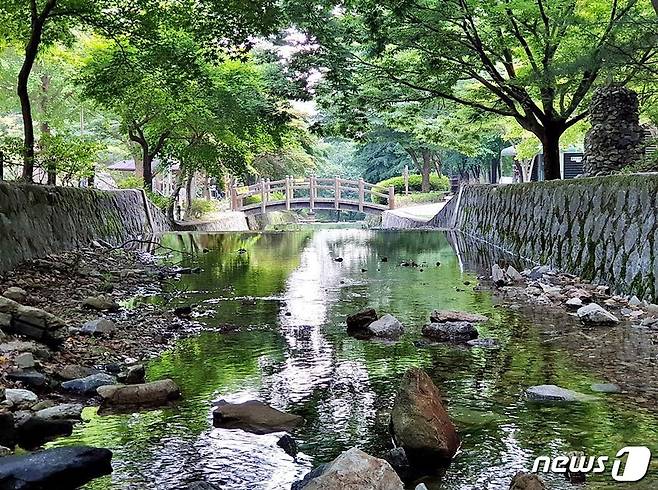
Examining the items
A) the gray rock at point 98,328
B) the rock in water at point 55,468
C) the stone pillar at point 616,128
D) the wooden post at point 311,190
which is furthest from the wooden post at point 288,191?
the rock in water at point 55,468

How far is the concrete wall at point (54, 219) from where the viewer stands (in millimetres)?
8977

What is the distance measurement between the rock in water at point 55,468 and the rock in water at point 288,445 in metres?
0.83

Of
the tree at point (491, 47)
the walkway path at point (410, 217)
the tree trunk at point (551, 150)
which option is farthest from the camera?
the walkway path at point (410, 217)

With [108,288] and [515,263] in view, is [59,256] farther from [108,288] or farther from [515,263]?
[515,263]

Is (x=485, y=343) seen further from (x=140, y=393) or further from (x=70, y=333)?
(x=70, y=333)

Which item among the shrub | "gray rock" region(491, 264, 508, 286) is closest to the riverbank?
"gray rock" region(491, 264, 508, 286)

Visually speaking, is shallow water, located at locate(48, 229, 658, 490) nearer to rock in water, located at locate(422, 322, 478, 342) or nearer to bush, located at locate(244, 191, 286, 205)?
rock in water, located at locate(422, 322, 478, 342)

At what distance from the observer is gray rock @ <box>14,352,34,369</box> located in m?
4.67

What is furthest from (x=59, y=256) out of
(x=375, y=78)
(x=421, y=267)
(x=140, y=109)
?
(x=140, y=109)

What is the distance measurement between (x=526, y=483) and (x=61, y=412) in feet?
8.27

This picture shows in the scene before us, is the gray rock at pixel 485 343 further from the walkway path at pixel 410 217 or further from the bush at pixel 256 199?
the bush at pixel 256 199

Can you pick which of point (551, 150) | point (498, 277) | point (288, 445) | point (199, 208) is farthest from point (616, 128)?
point (199, 208)

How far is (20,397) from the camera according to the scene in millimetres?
4062

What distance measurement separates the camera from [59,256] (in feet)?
34.1
